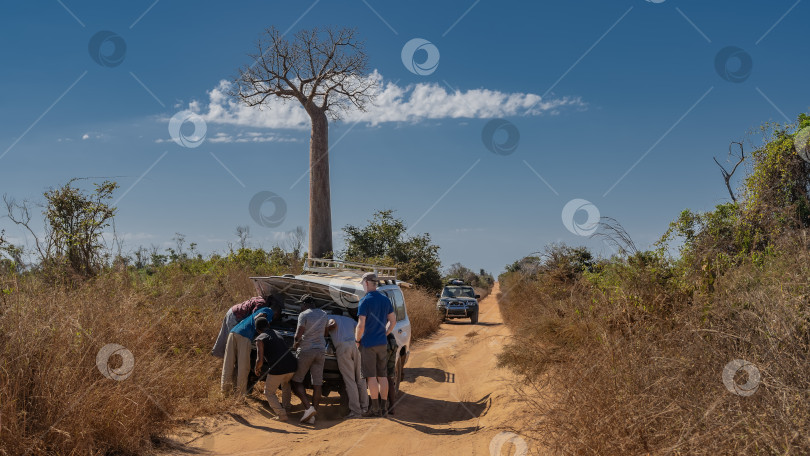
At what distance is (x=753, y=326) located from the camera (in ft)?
16.9

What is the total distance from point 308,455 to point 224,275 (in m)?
12.2

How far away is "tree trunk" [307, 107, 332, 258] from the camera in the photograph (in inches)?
884

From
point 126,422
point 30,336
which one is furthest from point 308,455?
point 30,336

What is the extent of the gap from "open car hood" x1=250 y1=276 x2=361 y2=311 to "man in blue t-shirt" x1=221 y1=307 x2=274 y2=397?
65 centimetres

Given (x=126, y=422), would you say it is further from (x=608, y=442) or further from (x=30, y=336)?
(x=608, y=442)

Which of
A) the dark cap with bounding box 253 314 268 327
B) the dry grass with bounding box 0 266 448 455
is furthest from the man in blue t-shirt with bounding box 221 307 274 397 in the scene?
the dry grass with bounding box 0 266 448 455

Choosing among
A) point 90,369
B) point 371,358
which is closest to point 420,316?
point 371,358

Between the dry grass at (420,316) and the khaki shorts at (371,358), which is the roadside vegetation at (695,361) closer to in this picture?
the khaki shorts at (371,358)

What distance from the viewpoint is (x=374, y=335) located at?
336 inches

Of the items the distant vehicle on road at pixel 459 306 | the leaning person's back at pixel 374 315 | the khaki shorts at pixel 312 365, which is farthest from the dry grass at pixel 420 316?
the khaki shorts at pixel 312 365

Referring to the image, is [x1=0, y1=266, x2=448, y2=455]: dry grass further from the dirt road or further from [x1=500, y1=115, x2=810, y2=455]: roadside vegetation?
[x1=500, y1=115, x2=810, y2=455]: roadside vegetation

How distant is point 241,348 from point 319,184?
14413mm

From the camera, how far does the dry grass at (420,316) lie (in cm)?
2030

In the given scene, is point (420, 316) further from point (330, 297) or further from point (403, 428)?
point (403, 428)
